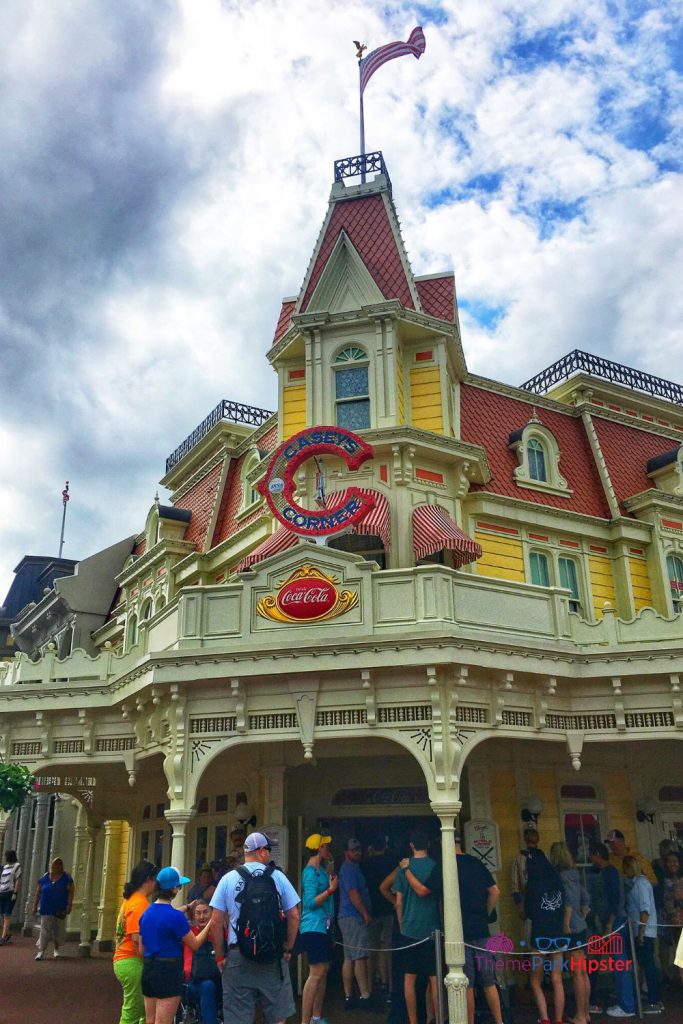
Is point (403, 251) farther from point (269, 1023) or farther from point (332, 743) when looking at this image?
point (269, 1023)

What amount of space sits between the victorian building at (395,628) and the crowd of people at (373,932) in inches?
26.8

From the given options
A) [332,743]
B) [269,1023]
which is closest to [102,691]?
[332,743]

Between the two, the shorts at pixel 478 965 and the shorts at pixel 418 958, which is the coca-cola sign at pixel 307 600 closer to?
the shorts at pixel 418 958

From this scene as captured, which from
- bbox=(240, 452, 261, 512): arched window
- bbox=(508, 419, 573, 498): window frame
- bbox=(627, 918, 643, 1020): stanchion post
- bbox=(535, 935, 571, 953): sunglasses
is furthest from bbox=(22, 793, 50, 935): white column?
bbox=(627, 918, 643, 1020): stanchion post

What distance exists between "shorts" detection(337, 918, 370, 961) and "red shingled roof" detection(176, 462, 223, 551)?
12261 mm

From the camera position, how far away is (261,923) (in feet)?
23.6

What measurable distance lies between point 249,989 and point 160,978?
949 millimetres

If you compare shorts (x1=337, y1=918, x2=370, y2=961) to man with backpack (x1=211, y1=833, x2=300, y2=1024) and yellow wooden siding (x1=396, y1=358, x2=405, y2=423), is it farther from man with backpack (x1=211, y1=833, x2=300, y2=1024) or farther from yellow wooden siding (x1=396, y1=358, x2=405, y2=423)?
yellow wooden siding (x1=396, y1=358, x2=405, y2=423)

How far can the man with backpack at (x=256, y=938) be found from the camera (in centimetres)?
720

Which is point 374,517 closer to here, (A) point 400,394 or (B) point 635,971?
(A) point 400,394

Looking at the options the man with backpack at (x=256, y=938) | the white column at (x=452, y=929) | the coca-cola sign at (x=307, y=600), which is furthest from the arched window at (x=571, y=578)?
the man with backpack at (x=256, y=938)

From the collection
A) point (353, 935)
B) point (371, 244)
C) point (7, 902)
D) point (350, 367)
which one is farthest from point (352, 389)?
point (7, 902)

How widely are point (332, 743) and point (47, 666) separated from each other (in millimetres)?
5930

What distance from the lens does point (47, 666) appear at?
671 inches
